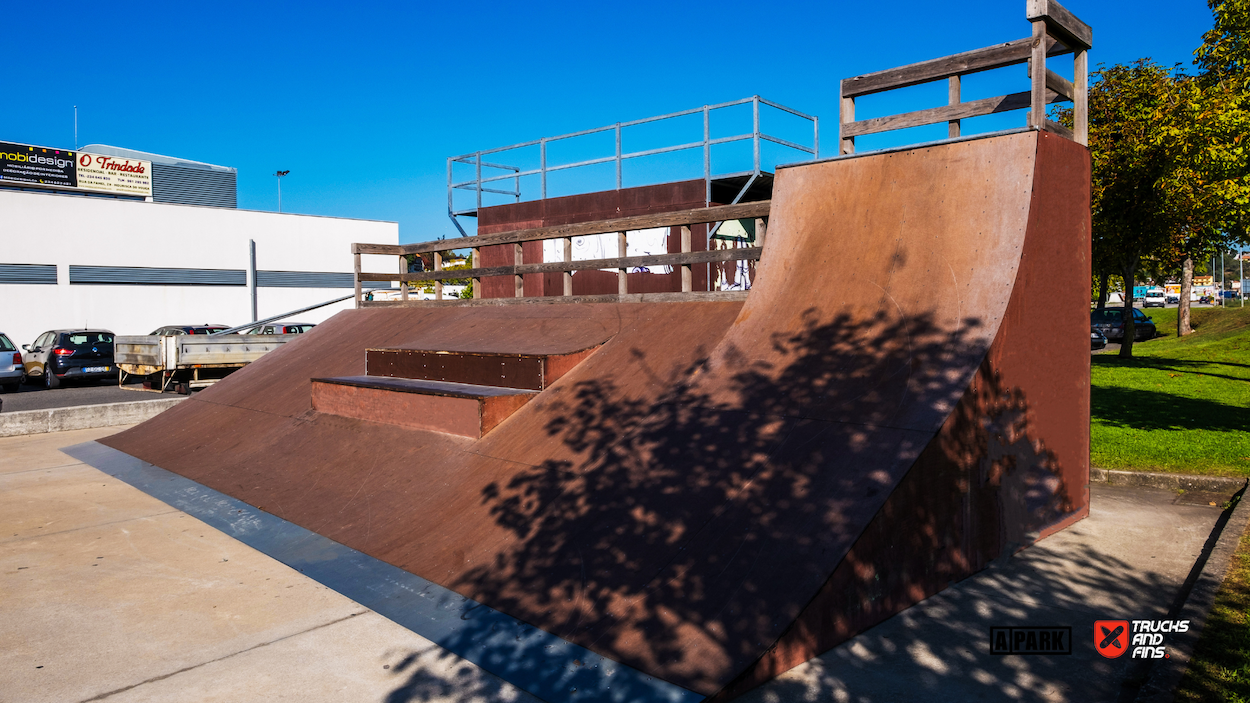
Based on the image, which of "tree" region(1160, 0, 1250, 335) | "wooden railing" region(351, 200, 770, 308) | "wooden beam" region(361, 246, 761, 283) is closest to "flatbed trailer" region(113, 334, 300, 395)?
"wooden railing" region(351, 200, 770, 308)

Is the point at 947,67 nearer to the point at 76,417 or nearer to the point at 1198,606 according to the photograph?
the point at 1198,606

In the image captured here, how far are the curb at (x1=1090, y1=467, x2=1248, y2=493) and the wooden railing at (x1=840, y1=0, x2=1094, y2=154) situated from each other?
327 cm

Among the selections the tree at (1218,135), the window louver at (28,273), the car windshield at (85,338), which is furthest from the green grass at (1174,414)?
the window louver at (28,273)

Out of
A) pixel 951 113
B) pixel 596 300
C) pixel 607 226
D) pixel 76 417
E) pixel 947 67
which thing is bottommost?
pixel 76 417

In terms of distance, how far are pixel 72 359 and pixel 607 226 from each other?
761 inches

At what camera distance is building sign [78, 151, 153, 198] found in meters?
32.0

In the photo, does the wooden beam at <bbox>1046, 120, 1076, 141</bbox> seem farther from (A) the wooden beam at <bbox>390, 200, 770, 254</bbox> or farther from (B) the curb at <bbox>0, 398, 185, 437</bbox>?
(B) the curb at <bbox>0, 398, 185, 437</bbox>

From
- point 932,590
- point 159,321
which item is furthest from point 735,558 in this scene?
point 159,321

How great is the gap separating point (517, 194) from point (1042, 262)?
45.4 ft

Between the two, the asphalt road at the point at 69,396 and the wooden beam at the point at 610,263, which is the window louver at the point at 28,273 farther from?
the wooden beam at the point at 610,263

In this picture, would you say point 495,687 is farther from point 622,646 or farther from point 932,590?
point 932,590

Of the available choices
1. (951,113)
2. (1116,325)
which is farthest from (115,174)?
(1116,325)

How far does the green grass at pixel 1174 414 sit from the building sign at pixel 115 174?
3536 centimetres

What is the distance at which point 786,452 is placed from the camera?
14.7 ft
